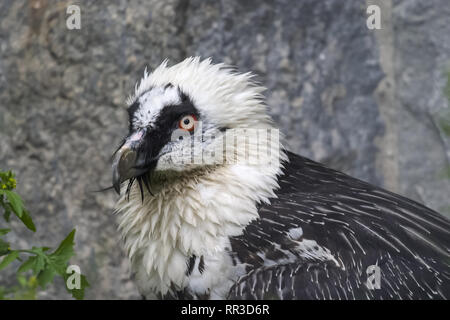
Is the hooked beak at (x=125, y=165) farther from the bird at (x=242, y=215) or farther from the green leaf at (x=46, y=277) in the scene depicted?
the green leaf at (x=46, y=277)

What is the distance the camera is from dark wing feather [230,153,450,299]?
3215 millimetres

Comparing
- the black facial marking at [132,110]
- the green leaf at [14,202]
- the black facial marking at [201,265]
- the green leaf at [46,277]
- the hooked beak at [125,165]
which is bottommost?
the black facial marking at [201,265]

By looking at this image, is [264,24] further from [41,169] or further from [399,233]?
[399,233]

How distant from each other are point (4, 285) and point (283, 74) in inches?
104

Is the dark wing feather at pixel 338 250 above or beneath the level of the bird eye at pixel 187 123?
beneath

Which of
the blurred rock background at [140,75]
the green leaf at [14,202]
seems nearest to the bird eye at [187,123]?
the green leaf at [14,202]

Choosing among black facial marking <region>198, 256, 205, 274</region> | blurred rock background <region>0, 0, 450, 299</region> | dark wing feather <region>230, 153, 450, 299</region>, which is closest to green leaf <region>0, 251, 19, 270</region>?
black facial marking <region>198, 256, 205, 274</region>

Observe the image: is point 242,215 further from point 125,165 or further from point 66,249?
point 66,249

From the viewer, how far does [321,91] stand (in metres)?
5.48

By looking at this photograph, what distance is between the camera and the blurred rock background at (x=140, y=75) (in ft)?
17.2

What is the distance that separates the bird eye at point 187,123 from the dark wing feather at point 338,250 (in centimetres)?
55

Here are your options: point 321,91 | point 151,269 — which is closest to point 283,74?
point 321,91

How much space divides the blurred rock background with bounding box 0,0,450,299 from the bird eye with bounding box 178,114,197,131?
1.76 meters

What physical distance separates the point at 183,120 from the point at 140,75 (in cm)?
178
